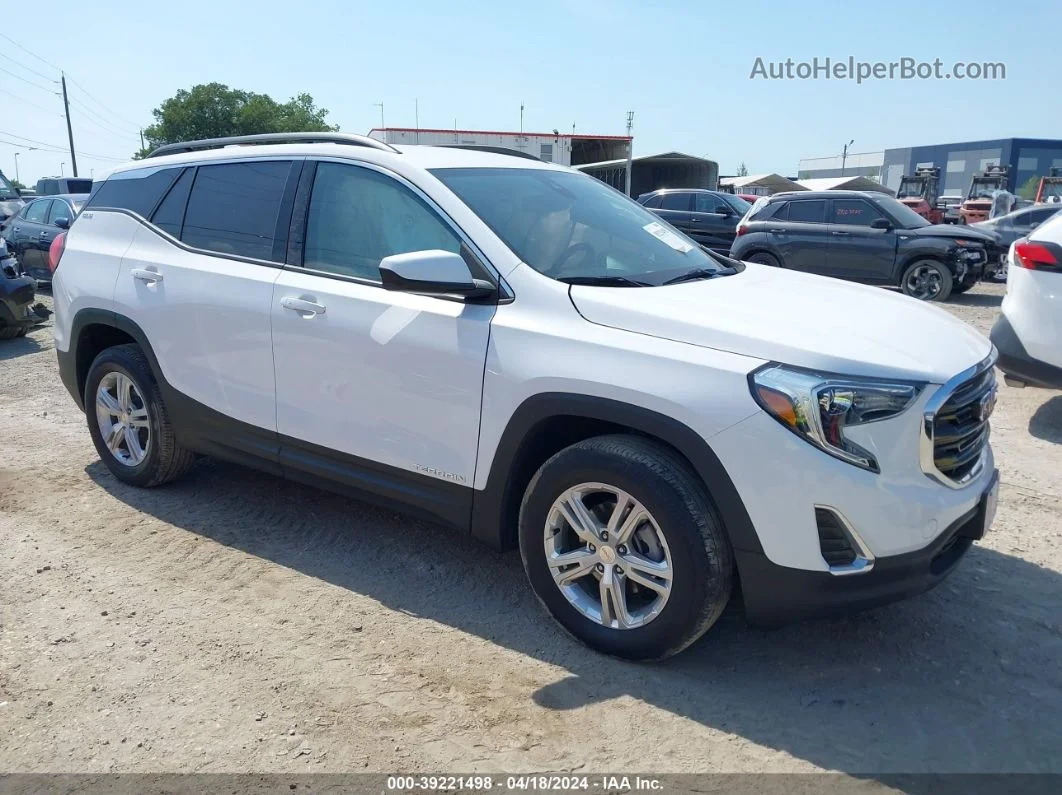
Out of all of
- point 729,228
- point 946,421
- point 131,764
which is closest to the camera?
point 131,764

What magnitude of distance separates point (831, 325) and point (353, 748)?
2.17 meters

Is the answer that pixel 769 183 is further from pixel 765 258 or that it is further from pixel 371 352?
pixel 371 352

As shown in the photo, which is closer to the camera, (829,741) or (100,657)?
(829,741)

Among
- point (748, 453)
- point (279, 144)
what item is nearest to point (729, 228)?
point (279, 144)

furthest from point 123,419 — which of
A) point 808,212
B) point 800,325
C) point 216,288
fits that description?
point 808,212

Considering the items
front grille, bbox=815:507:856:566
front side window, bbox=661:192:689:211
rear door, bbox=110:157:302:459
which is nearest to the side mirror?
rear door, bbox=110:157:302:459

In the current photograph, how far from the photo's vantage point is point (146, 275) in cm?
449

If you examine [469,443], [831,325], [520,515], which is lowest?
[520,515]

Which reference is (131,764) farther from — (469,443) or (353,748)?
(469,443)

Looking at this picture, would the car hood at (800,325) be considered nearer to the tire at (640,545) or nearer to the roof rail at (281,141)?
the tire at (640,545)

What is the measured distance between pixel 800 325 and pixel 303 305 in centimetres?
212

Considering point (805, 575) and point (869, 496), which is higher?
point (869, 496)

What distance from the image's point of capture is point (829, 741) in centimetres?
275

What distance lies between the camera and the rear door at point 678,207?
18219 millimetres
